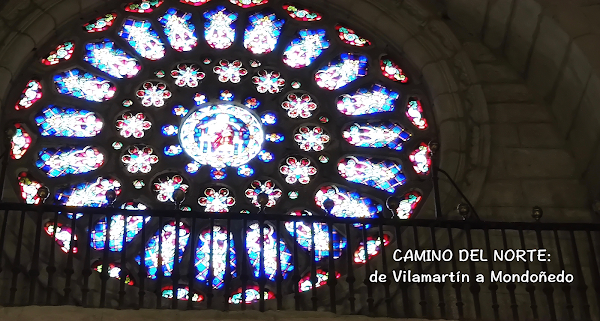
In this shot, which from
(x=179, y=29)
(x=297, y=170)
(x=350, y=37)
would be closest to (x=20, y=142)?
(x=179, y=29)

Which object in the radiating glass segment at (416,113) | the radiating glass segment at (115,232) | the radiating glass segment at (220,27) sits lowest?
the radiating glass segment at (115,232)

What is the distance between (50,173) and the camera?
23.5 feet

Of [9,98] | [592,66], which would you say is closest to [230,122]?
[9,98]

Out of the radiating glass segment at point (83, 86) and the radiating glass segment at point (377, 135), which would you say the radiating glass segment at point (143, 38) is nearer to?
the radiating glass segment at point (83, 86)

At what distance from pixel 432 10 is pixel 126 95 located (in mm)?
2791

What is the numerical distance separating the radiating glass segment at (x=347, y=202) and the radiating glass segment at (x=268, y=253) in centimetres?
48

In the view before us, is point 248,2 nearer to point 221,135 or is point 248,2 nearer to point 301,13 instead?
point 301,13

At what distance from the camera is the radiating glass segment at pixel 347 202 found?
7.18 metres

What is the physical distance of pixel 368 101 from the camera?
311 inches

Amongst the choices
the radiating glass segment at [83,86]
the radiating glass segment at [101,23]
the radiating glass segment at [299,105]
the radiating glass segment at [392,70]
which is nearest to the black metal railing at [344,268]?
the radiating glass segment at [299,105]

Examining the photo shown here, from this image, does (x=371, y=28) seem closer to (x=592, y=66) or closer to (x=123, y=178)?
(x=592, y=66)

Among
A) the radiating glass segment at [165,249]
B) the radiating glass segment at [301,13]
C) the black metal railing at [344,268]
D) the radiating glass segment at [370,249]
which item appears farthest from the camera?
the radiating glass segment at [301,13]

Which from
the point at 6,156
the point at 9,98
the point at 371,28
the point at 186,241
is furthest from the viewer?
the point at 371,28

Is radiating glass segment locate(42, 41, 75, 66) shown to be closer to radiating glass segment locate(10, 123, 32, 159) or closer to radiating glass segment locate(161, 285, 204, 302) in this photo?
radiating glass segment locate(10, 123, 32, 159)
